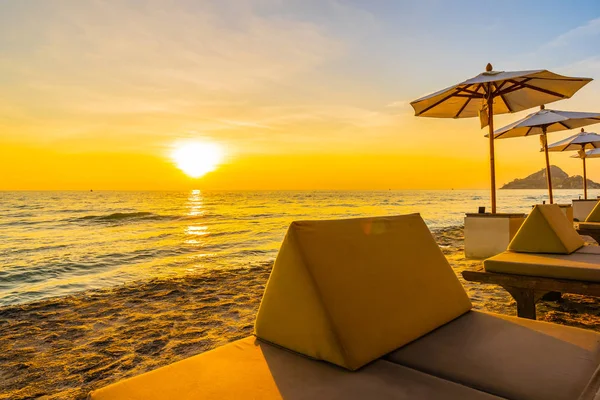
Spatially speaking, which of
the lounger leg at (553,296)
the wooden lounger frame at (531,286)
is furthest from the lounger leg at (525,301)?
the lounger leg at (553,296)

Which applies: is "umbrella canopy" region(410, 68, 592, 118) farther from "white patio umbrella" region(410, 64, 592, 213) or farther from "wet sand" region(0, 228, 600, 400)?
"wet sand" region(0, 228, 600, 400)

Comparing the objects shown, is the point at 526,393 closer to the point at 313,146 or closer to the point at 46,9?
the point at 46,9

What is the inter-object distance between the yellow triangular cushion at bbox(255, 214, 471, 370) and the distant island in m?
135

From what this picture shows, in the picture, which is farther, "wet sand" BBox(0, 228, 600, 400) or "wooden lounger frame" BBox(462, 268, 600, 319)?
"wooden lounger frame" BBox(462, 268, 600, 319)

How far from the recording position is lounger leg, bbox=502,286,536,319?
3.17 m

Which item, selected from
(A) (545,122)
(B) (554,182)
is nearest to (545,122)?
(A) (545,122)

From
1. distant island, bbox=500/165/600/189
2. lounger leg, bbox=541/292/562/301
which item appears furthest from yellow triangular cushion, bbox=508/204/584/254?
distant island, bbox=500/165/600/189

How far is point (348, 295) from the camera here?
158 centimetres

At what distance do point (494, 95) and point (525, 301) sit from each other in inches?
197

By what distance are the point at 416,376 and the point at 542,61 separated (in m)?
10.8

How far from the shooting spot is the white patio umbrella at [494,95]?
5.93 metres

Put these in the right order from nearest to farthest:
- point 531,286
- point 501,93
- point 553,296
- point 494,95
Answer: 1. point 531,286
2. point 553,296
3. point 501,93
4. point 494,95

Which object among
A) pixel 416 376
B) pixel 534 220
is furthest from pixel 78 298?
pixel 534 220

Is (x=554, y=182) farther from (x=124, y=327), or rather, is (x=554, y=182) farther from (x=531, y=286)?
(x=124, y=327)
